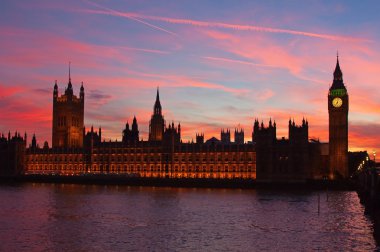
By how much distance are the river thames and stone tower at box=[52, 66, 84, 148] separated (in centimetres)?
10600

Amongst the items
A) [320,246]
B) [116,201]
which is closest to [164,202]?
[116,201]

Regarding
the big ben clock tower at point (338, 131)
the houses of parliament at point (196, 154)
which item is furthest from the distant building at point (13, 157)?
the big ben clock tower at point (338, 131)

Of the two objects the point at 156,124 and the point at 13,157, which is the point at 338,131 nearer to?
the point at 156,124

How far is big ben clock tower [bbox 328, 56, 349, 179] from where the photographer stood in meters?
136

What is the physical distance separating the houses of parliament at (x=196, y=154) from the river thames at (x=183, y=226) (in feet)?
156

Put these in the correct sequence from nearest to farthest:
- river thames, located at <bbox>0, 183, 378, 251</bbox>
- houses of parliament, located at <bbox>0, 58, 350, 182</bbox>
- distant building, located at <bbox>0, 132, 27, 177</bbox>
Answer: river thames, located at <bbox>0, 183, 378, 251</bbox>
houses of parliament, located at <bbox>0, 58, 350, 182</bbox>
distant building, located at <bbox>0, 132, 27, 177</bbox>

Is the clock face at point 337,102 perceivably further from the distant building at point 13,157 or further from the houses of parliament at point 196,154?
the distant building at point 13,157

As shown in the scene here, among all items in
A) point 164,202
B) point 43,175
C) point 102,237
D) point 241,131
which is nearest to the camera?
point 102,237

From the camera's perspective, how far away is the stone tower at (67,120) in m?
191

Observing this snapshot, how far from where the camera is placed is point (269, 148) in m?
135

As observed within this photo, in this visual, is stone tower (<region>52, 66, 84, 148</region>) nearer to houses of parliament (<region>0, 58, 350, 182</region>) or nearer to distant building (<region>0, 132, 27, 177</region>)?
houses of parliament (<region>0, 58, 350, 182</region>)

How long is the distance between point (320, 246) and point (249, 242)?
6015 millimetres

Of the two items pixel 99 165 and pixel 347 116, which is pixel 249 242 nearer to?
pixel 347 116

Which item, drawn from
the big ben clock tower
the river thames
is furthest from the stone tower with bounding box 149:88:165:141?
the river thames
